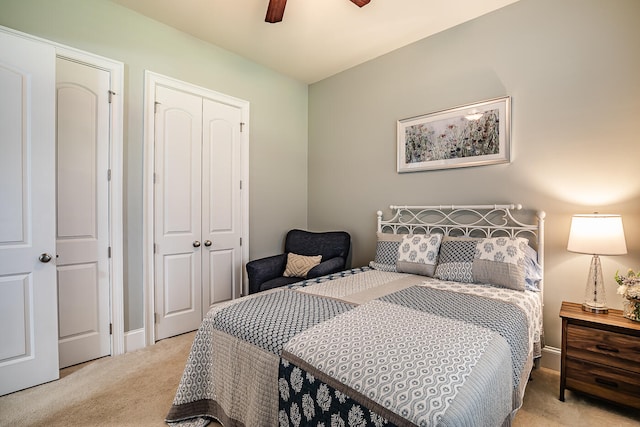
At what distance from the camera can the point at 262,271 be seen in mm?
3062

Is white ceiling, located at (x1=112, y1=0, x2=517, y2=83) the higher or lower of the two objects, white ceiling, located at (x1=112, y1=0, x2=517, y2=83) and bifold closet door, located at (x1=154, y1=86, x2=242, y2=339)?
the higher

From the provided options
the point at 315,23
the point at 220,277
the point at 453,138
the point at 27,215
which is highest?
the point at 315,23

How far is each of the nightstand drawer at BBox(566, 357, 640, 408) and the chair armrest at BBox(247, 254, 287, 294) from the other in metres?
2.41

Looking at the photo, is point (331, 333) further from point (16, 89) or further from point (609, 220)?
point (16, 89)

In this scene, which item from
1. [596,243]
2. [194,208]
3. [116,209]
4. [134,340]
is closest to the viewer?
[596,243]

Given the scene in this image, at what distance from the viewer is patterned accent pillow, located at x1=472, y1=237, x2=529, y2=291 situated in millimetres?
2061

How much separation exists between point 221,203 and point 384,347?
2.46 meters

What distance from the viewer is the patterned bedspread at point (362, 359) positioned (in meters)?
0.98

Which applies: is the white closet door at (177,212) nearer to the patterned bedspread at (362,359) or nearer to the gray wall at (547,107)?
the patterned bedspread at (362,359)

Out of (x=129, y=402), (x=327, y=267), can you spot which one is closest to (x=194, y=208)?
(x=327, y=267)

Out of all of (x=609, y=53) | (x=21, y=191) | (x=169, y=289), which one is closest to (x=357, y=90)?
(x=609, y=53)

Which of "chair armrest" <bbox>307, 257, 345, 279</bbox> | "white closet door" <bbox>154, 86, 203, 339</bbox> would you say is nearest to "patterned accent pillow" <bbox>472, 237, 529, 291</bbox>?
"chair armrest" <bbox>307, 257, 345, 279</bbox>

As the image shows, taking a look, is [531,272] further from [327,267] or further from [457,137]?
[327,267]

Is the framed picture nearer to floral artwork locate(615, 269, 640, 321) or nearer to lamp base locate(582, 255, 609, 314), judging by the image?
lamp base locate(582, 255, 609, 314)
